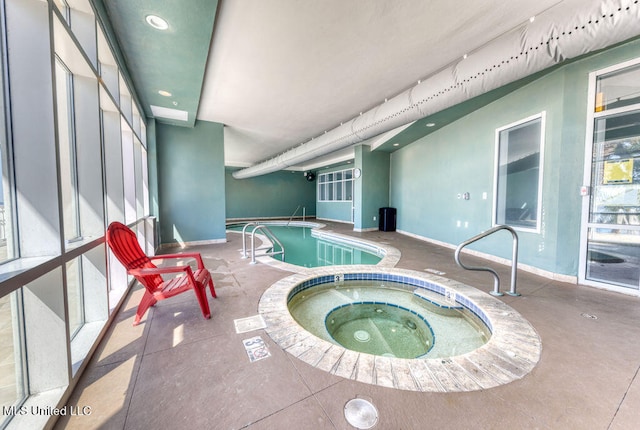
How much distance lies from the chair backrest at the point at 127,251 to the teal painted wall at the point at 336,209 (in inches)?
337

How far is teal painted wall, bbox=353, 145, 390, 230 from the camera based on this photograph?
809 cm

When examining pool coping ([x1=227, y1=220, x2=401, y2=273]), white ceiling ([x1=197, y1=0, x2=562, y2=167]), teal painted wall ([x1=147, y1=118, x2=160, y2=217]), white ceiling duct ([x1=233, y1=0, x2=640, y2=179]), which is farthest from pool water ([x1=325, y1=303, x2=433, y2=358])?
teal painted wall ([x1=147, y1=118, x2=160, y2=217])

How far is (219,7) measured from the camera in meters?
2.47

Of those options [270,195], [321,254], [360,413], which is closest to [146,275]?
[360,413]

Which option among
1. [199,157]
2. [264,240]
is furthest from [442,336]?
[199,157]

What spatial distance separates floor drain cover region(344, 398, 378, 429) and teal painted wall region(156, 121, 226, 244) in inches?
224

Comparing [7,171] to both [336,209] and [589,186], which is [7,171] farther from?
[336,209]

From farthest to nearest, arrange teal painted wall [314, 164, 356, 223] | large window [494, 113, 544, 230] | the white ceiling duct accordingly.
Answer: teal painted wall [314, 164, 356, 223], large window [494, 113, 544, 230], the white ceiling duct

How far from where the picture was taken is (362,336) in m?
2.69

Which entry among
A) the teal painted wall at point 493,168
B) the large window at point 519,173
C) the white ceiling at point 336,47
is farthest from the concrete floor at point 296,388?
the white ceiling at point 336,47

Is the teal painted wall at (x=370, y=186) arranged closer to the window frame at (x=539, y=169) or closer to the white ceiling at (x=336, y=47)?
the white ceiling at (x=336, y=47)

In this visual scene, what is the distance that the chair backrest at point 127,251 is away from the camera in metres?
2.13

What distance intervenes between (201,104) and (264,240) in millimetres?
3676

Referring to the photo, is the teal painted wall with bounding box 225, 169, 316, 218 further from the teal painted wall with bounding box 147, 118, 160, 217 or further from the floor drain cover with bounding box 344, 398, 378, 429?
the floor drain cover with bounding box 344, 398, 378, 429
